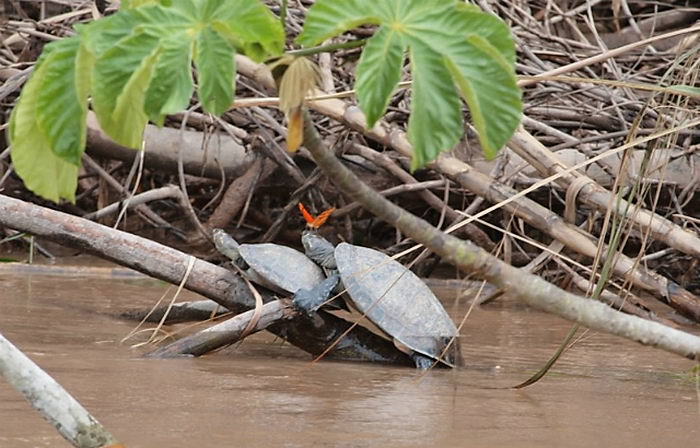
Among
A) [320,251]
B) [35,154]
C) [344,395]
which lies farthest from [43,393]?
[320,251]

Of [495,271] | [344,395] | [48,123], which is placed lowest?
[344,395]

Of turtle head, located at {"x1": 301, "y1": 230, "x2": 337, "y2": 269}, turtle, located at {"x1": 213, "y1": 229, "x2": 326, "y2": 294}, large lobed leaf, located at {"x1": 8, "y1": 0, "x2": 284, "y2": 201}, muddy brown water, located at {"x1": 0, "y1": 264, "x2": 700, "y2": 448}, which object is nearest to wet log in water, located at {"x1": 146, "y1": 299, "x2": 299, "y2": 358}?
muddy brown water, located at {"x1": 0, "y1": 264, "x2": 700, "y2": 448}

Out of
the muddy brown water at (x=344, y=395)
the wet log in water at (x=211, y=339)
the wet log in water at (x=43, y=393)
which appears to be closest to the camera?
the wet log in water at (x=43, y=393)

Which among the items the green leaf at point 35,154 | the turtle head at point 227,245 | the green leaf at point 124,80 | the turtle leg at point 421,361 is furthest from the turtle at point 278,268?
the green leaf at point 124,80

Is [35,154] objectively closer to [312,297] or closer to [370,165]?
[312,297]

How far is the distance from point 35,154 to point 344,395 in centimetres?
177

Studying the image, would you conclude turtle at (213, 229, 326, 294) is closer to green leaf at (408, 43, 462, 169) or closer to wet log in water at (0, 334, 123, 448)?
wet log in water at (0, 334, 123, 448)

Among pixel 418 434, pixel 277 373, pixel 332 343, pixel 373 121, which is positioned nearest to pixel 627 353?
pixel 332 343

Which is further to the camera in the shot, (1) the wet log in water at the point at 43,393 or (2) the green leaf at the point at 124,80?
(1) the wet log in water at the point at 43,393

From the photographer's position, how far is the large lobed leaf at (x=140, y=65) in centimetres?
112

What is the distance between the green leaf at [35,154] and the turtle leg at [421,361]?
2.38 meters

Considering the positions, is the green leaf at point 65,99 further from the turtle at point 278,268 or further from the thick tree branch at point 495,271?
the turtle at point 278,268

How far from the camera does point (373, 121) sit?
44.8 inches

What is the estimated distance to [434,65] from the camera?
3.66 feet
